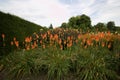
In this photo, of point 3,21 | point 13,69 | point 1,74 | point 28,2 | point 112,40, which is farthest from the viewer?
point 28,2

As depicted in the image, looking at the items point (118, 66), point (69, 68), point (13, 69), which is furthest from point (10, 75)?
point (118, 66)

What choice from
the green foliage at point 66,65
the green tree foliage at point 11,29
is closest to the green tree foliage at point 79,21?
the green tree foliage at point 11,29

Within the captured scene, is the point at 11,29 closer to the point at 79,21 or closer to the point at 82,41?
the point at 82,41

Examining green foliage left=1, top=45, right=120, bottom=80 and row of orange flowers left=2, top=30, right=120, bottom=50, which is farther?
row of orange flowers left=2, top=30, right=120, bottom=50

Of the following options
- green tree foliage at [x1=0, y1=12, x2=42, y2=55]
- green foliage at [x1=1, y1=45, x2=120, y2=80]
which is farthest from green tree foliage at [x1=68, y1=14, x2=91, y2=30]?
green foliage at [x1=1, y1=45, x2=120, y2=80]

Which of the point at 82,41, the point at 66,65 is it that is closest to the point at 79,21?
the point at 82,41

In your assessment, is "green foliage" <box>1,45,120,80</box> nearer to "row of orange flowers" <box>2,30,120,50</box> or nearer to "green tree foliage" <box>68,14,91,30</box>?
"row of orange flowers" <box>2,30,120,50</box>

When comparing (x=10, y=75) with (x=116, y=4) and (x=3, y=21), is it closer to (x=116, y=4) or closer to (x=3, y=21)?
(x=3, y=21)

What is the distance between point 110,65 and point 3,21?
16.8 ft

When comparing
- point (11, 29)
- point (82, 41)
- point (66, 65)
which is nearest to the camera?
point (66, 65)

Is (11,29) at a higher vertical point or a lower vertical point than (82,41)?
higher

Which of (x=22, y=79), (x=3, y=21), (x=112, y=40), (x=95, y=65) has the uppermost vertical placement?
(x=3, y=21)

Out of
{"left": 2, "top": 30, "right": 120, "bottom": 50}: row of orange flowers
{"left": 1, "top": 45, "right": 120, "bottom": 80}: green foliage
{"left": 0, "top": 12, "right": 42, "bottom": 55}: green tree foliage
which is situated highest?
{"left": 0, "top": 12, "right": 42, "bottom": 55}: green tree foliage

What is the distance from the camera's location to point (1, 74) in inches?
249
